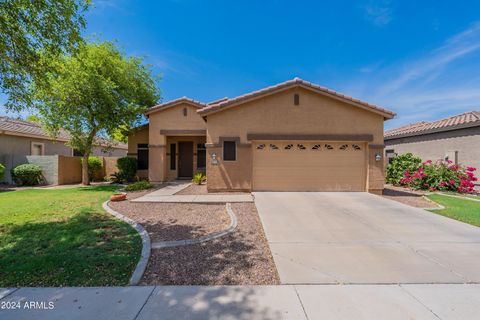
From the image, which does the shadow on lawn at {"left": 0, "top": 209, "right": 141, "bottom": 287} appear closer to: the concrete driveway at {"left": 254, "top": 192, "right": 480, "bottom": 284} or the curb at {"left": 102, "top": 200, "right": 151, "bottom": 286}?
the curb at {"left": 102, "top": 200, "right": 151, "bottom": 286}

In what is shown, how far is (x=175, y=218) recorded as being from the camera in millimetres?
6469

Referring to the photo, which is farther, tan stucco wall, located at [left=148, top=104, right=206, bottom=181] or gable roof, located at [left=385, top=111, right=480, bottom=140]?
tan stucco wall, located at [left=148, top=104, right=206, bottom=181]

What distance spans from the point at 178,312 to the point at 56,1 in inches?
297

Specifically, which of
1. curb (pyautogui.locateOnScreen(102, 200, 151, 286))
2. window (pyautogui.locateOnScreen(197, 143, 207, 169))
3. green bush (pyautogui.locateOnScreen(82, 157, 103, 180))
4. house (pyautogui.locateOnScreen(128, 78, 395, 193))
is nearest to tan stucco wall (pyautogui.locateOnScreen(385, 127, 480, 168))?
house (pyautogui.locateOnScreen(128, 78, 395, 193))

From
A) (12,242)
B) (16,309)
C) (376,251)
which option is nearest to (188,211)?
(12,242)

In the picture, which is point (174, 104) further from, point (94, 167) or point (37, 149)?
point (37, 149)

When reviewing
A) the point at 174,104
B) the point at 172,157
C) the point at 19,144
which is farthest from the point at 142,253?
the point at 19,144

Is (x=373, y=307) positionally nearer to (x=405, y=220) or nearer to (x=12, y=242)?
(x=405, y=220)

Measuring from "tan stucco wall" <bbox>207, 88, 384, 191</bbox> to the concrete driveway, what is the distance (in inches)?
117

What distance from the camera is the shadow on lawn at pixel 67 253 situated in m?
3.39

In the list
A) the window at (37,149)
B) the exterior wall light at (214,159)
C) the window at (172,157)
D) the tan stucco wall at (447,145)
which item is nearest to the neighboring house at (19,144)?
the window at (37,149)

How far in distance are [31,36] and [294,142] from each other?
379 inches

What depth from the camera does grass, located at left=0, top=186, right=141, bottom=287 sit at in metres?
3.41

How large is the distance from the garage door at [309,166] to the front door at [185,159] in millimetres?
6283
